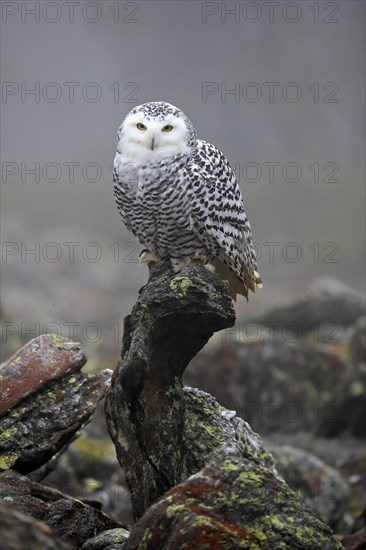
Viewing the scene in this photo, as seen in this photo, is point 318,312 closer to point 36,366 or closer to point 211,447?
point 211,447

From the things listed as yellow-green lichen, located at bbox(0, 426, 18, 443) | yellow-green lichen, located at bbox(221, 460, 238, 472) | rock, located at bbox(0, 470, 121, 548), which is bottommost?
rock, located at bbox(0, 470, 121, 548)

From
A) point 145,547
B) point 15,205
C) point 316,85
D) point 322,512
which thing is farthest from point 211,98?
point 145,547

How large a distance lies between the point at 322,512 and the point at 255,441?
353 cm

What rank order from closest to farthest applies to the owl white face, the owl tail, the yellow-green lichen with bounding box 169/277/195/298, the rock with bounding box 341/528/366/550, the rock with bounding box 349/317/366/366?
the yellow-green lichen with bounding box 169/277/195/298
the rock with bounding box 341/528/366/550
the owl white face
the owl tail
the rock with bounding box 349/317/366/366

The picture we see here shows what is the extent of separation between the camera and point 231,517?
665 centimetres

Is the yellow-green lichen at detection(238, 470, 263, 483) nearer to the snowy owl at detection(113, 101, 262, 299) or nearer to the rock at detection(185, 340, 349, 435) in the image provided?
the snowy owl at detection(113, 101, 262, 299)

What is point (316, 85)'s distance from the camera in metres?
77.9

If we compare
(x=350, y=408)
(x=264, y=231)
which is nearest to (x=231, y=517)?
(x=350, y=408)

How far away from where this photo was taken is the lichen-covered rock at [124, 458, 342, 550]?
6.41m

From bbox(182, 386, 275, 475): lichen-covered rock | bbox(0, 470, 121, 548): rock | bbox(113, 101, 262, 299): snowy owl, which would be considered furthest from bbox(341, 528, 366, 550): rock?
bbox(113, 101, 262, 299): snowy owl

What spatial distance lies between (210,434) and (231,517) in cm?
235

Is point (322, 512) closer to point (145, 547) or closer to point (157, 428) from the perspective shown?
point (157, 428)

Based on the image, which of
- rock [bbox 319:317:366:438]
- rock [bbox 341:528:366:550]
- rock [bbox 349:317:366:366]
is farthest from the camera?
rock [bbox 349:317:366:366]

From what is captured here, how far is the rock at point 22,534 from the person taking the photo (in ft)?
17.0
